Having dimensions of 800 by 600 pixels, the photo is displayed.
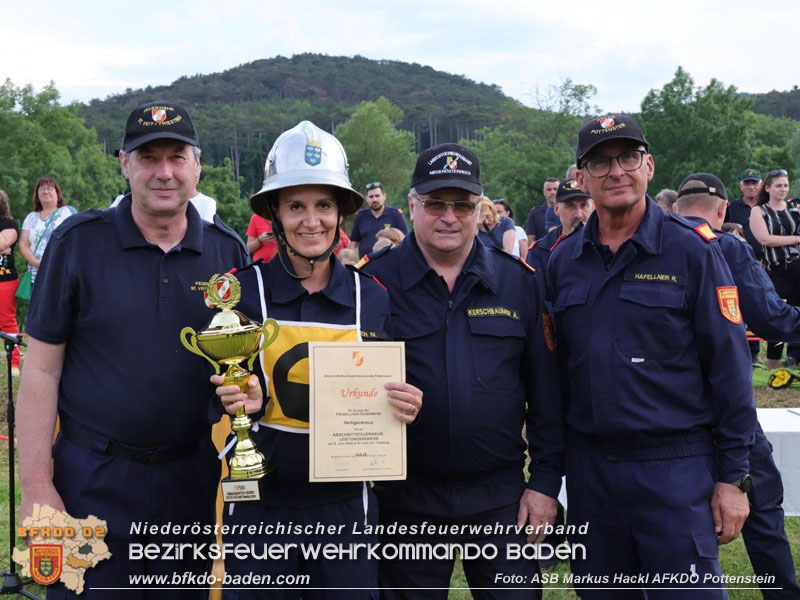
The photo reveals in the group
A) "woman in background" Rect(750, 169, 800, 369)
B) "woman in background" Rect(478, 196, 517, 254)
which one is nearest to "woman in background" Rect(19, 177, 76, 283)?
"woman in background" Rect(478, 196, 517, 254)

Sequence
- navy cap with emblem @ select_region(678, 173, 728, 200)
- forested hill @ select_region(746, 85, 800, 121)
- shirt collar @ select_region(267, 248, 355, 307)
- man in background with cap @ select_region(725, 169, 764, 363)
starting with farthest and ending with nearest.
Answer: forested hill @ select_region(746, 85, 800, 121), man in background with cap @ select_region(725, 169, 764, 363), navy cap with emblem @ select_region(678, 173, 728, 200), shirt collar @ select_region(267, 248, 355, 307)

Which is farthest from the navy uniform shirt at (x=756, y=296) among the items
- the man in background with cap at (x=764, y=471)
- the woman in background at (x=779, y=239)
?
the woman in background at (x=779, y=239)

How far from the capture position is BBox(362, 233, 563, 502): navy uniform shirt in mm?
3098

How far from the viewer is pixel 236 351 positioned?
2.62 m

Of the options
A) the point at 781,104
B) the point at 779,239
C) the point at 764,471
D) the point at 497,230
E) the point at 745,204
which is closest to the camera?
the point at 764,471

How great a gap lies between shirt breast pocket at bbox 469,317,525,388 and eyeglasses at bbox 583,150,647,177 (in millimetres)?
799

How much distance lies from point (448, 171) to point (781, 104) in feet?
443

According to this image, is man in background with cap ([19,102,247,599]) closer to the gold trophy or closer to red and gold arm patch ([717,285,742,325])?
the gold trophy

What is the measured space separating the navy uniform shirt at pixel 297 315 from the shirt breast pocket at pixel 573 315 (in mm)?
872

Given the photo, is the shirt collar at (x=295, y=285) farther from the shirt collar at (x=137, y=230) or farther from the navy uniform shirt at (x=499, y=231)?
the navy uniform shirt at (x=499, y=231)

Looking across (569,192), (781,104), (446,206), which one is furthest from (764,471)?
(781,104)

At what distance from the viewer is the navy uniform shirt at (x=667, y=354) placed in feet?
9.98

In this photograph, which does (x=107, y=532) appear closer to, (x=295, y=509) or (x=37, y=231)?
(x=295, y=509)

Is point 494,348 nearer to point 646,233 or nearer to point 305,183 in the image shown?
point 646,233
